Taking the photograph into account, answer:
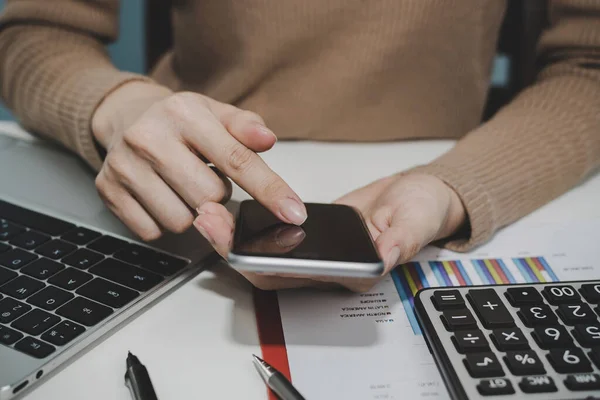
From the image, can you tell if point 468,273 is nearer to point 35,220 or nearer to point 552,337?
point 552,337

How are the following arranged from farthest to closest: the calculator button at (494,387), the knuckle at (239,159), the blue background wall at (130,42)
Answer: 1. the blue background wall at (130,42)
2. the knuckle at (239,159)
3. the calculator button at (494,387)

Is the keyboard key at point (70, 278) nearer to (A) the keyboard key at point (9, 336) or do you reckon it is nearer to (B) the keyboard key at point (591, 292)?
(A) the keyboard key at point (9, 336)

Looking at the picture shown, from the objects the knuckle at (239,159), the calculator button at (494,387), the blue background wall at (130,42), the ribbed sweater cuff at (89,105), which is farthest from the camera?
the blue background wall at (130,42)

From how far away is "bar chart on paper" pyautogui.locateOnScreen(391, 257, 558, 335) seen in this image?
0.40 m

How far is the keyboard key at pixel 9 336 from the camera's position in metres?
0.31

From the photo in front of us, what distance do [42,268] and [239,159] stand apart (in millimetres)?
146

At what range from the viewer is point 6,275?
0.36 m

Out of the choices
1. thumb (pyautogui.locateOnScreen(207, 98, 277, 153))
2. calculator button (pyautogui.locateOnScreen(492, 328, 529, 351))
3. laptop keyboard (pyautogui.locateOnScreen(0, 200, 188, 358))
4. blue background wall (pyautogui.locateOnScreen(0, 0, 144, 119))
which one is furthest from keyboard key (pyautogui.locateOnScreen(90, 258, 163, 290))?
blue background wall (pyautogui.locateOnScreen(0, 0, 144, 119))

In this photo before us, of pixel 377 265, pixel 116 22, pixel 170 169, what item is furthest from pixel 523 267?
pixel 116 22

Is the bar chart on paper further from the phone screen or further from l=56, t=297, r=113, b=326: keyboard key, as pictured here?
l=56, t=297, r=113, b=326: keyboard key

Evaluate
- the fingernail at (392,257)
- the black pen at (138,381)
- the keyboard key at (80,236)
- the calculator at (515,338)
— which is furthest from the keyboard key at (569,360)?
the keyboard key at (80,236)

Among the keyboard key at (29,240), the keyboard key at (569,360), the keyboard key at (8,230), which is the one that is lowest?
the keyboard key at (569,360)

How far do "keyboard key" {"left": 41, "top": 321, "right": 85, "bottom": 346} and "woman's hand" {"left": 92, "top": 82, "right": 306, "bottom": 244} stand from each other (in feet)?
0.33

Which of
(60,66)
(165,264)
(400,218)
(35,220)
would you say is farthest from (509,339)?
(60,66)
